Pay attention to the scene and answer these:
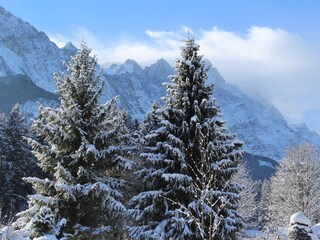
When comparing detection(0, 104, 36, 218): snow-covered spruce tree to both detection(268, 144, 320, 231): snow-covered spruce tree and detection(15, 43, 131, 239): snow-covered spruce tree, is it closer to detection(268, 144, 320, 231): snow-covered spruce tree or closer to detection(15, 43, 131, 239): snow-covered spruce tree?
detection(15, 43, 131, 239): snow-covered spruce tree


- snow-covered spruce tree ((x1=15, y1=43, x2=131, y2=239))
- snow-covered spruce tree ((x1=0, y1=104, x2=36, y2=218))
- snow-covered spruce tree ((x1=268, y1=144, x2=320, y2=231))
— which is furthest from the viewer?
snow-covered spruce tree ((x1=0, y1=104, x2=36, y2=218))

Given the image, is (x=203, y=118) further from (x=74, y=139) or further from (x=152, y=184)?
(x=74, y=139)

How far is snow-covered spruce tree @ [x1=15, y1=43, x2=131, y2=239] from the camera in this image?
13953 mm

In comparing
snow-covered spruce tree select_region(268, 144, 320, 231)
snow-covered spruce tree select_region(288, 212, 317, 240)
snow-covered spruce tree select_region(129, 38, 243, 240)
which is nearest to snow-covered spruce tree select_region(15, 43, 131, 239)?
snow-covered spruce tree select_region(129, 38, 243, 240)

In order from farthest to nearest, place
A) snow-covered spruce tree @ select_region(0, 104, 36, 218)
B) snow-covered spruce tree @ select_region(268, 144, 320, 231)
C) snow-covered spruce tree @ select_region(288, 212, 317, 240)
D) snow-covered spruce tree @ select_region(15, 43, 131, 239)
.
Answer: snow-covered spruce tree @ select_region(0, 104, 36, 218)
snow-covered spruce tree @ select_region(268, 144, 320, 231)
snow-covered spruce tree @ select_region(15, 43, 131, 239)
snow-covered spruce tree @ select_region(288, 212, 317, 240)

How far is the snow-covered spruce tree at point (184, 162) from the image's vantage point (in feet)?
47.0

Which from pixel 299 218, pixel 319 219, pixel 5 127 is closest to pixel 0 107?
pixel 5 127

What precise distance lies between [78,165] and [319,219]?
71.9ft

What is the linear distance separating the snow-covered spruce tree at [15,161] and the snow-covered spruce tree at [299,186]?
17.8 meters

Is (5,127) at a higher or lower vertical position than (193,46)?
lower

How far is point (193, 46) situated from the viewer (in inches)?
653

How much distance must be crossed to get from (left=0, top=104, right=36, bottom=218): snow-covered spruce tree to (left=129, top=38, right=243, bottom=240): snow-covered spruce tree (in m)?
18.1

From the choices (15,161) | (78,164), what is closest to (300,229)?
(78,164)

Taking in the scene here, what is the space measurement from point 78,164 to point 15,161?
19.7 m
